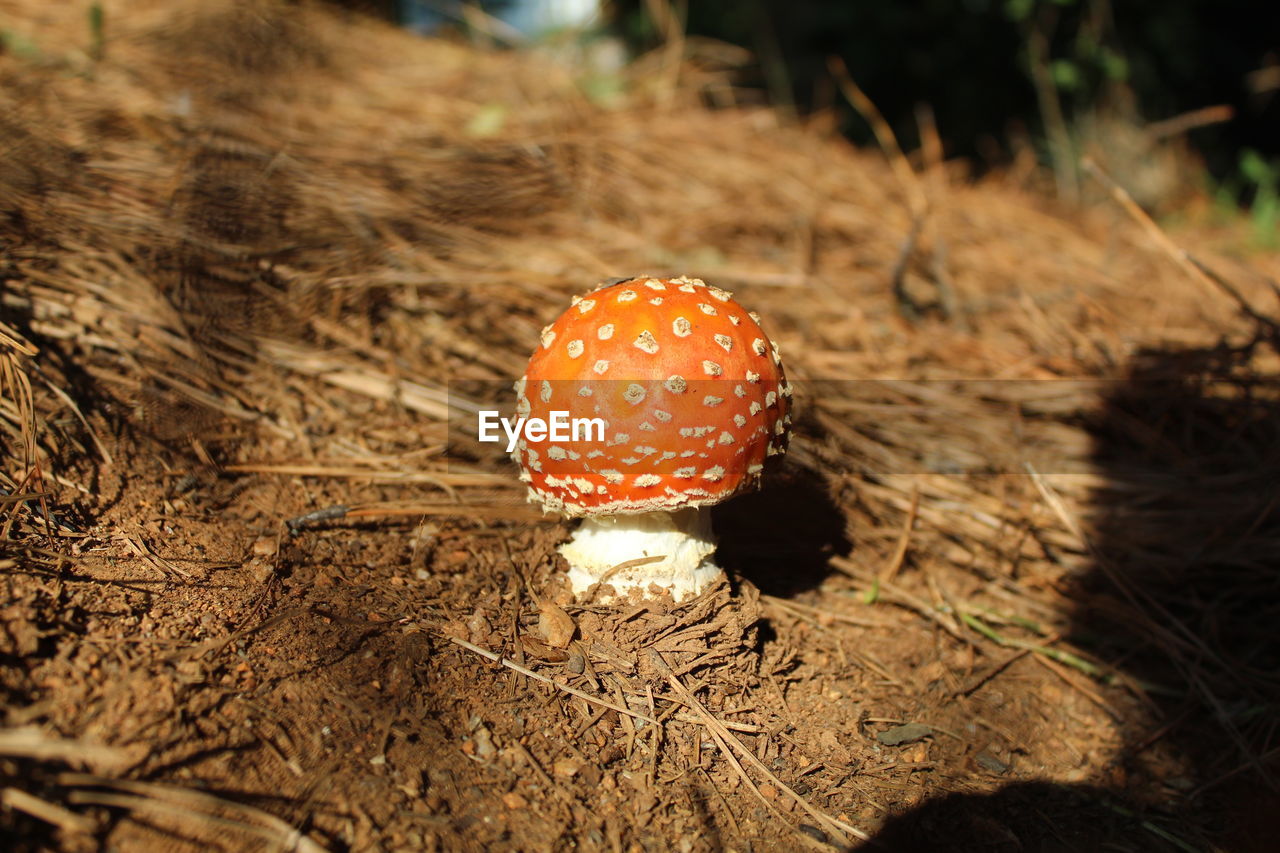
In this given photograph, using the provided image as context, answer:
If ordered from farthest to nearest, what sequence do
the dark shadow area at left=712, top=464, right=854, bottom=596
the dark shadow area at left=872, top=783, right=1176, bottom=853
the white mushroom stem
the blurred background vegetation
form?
the blurred background vegetation < the dark shadow area at left=712, top=464, right=854, bottom=596 < the white mushroom stem < the dark shadow area at left=872, top=783, right=1176, bottom=853

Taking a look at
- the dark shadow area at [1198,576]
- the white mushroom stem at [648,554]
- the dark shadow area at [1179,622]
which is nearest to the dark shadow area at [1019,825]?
the dark shadow area at [1179,622]

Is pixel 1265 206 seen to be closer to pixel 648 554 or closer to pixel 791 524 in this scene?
pixel 791 524

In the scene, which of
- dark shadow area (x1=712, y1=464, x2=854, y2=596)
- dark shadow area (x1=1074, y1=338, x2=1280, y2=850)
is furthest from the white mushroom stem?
dark shadow area (x1=1074, y1=338, x2=1280, y2=850)

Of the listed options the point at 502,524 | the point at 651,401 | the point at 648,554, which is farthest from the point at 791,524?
the point at 651,401

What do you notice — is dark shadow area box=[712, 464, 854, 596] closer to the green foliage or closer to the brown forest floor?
the brown forest floor

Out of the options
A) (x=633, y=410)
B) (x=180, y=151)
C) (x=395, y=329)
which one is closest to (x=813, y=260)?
(x=395, y=329)

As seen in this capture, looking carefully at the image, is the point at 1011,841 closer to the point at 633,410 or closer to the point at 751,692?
the point at 751,692

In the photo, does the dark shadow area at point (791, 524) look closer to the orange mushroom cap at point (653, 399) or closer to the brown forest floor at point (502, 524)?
the brown forest floor at point (502, 524)
